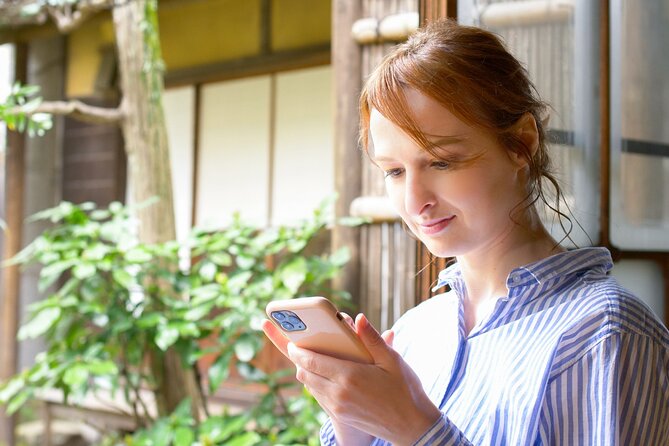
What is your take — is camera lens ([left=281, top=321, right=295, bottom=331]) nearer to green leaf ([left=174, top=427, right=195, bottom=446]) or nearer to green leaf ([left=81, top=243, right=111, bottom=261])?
green leaf ([left=174, top=427, right=195, bottom=446])

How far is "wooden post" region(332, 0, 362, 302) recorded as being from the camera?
11.0ft

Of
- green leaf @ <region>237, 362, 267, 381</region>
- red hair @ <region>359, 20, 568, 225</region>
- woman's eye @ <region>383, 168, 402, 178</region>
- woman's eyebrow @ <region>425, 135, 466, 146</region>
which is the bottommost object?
green leaf @ <region>237, 362, 267, 381</region>

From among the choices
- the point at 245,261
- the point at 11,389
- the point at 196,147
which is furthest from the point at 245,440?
the point at 196,147

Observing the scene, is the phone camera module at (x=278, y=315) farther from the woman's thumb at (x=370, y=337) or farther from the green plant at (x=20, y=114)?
the green plant at (x=20, y=114)

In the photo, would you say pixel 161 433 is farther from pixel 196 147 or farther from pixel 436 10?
pixel 196 147

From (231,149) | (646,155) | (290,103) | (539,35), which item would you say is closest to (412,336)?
(539,35)

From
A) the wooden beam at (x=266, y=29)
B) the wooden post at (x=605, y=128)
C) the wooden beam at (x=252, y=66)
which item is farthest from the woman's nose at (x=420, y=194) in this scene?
the wooden beam at (x=266, y=29)

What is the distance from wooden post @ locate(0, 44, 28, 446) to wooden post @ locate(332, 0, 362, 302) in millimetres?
3146

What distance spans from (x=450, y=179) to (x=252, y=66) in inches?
181

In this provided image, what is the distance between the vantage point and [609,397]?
3.10 ft

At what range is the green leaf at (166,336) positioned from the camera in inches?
130

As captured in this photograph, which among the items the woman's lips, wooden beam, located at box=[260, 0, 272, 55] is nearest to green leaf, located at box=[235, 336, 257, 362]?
the woman's lips

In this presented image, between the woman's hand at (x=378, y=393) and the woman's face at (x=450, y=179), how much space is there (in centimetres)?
17

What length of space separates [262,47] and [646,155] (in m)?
3.54
